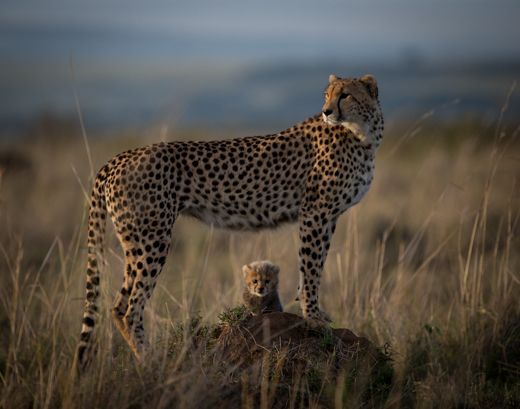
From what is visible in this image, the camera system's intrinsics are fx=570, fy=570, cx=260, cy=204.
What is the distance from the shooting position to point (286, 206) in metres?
4.57

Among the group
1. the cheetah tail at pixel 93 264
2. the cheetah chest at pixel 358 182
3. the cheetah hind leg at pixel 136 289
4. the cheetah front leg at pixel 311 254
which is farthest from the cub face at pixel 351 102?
the cheetah tail at pixel 93 264

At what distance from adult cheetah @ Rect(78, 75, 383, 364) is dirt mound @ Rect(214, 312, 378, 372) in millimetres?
159

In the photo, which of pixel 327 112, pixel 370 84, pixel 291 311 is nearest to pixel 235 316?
pixel 327 112

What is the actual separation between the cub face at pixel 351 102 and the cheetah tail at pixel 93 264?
180 centimetres

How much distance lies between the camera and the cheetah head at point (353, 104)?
14.0 feet

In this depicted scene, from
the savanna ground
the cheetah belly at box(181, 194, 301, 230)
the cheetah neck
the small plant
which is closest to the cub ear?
the cheetah neck

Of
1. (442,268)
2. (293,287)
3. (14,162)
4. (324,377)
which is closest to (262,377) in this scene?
(324,377)

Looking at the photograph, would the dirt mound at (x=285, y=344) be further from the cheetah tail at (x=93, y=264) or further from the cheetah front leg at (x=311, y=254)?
the cheetah tail at (x=93, y=264)

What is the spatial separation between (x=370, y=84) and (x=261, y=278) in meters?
1.77

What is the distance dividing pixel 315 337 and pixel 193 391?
1.21 m

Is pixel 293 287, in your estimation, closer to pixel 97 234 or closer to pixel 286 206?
pixel 286 206

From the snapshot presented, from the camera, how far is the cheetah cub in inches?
181

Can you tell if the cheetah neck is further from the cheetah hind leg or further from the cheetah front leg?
the cheetah hind leg

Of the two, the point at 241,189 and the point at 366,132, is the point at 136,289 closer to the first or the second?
the point at 241,189
